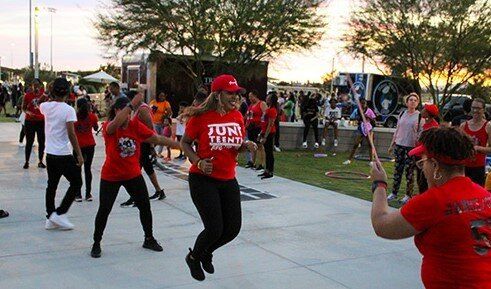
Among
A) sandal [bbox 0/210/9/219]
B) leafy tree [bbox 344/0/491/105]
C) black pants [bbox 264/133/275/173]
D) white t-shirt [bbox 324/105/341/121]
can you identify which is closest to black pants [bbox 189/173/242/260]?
sandal [bbox 0/210/9/219]

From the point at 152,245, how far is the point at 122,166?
0.88 m

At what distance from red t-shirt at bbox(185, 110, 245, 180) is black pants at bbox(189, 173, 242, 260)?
A: 7 centimetres

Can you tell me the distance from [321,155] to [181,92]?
1156 cm

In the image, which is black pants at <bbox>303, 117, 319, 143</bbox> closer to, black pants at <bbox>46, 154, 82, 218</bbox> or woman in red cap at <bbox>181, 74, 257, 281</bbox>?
black pants at <bbox>46, 154, 82, 218</bbox>

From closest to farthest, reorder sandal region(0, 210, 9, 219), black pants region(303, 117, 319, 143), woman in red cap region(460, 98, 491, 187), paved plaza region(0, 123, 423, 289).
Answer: paved plaza region(0, 123, 423, 289), woman in red cap region(460, 98, 491, 187), sandal region(0, 210, 9, 219), black pants region(303, 117, 319, 143)

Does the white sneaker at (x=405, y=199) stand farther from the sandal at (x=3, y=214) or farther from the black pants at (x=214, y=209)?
the sandal at (x=3, y=214)

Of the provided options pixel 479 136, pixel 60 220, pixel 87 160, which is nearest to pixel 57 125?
pixel 60 220

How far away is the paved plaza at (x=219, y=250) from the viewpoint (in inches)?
181

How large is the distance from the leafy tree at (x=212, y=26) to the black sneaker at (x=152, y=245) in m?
15.6

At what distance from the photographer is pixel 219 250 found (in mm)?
5465

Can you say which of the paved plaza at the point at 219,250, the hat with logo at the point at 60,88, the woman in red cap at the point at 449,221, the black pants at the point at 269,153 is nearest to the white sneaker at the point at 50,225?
the paved plaza at the point at 219,250

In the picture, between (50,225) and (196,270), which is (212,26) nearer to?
(50,225)

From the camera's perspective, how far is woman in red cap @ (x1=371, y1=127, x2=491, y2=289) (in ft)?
7.42

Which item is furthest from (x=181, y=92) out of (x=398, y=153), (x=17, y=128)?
(x=398, y=153)
